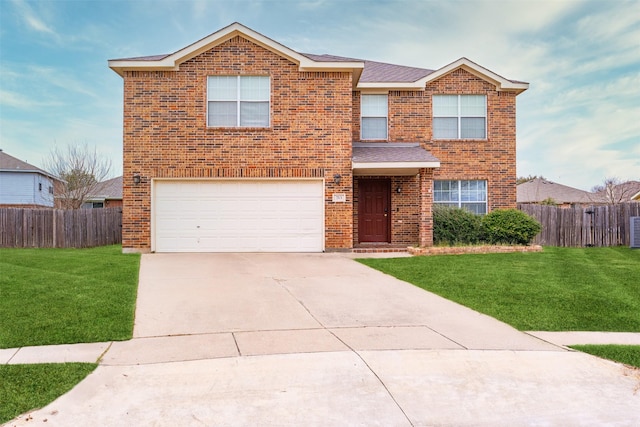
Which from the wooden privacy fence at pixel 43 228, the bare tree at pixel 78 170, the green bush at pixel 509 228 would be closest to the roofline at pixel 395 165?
the green bush at pixel 509 228

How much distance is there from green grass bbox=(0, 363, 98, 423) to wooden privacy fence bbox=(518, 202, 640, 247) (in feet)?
58.2

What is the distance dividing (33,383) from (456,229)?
1360 centimetres

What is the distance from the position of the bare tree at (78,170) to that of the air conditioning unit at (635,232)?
86.4ft

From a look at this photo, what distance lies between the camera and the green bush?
50.4ft

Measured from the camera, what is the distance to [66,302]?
7.60 metres

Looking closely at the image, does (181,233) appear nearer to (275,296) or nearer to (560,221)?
(275,296)

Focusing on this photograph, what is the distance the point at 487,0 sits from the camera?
15.4m

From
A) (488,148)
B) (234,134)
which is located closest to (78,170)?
(234,134)

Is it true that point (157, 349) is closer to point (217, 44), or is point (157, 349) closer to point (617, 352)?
point (617, 352)

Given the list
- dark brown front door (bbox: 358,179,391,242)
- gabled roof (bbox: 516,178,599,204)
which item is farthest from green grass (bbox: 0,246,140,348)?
gabled roof (bbox: 516,178,599,204)

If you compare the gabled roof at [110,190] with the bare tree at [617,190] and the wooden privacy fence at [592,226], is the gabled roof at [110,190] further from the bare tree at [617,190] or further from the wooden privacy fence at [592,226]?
the bare tree at [617,190]

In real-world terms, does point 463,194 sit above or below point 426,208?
above

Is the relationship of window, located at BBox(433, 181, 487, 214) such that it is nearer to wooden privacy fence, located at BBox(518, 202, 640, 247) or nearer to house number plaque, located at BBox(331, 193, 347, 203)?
wooden privacy fence, located at BBox(518, 202, 640, 247)

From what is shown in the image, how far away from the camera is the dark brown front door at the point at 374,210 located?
16.9 m
